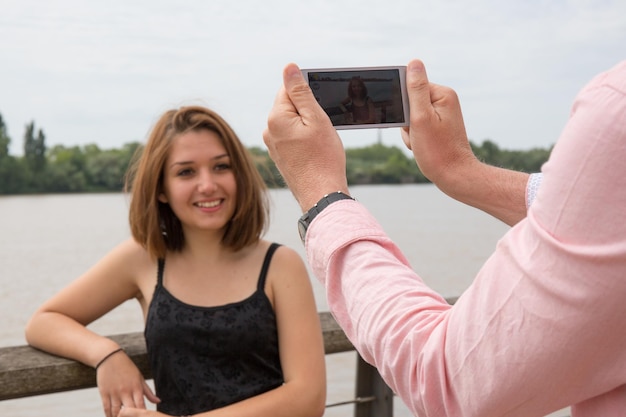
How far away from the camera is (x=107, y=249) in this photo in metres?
22.4

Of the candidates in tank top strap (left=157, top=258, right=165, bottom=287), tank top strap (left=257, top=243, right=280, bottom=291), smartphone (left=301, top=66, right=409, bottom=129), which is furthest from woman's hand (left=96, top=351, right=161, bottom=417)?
smartphone (left=301, top=66, right=409, bottom=129)

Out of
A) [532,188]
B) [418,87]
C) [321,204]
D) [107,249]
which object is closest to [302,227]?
[321,204]

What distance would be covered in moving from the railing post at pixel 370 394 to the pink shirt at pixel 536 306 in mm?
1794

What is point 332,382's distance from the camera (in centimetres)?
541

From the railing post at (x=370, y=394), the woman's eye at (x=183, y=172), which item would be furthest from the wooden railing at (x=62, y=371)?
the woman's eye at (x=183, y=172)

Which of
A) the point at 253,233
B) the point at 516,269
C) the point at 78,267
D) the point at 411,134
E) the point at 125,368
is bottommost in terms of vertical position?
the point at 78,267

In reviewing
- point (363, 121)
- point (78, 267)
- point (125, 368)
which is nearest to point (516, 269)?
point (363, 121)

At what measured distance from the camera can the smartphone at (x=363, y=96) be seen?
1072mm

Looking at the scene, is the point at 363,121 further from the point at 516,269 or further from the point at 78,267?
the point at 78,267

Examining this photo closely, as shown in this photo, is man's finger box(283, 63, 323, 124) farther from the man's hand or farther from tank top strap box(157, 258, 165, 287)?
tank top strap box(157, 258, 165, 287)

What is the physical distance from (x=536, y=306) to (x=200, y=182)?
185cm

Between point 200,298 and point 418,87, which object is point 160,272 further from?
point 418,87

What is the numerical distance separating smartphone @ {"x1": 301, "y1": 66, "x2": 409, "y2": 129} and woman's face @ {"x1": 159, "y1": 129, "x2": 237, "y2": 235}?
1.38 m

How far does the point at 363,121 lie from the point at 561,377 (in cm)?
49
